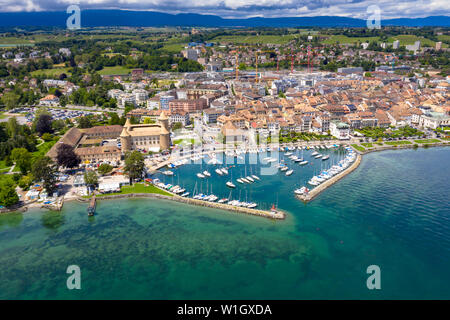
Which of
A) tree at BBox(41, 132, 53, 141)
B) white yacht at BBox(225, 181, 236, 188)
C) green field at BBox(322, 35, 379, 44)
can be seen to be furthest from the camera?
green field at BBox(322, 35, 379, 44)

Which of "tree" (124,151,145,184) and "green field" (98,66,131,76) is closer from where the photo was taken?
"tree" (124,151,145,184)

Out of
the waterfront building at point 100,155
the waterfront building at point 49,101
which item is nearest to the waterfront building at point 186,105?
the waterfront building at point 100,155

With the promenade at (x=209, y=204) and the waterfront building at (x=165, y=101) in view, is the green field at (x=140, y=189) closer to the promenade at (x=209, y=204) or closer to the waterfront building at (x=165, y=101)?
the promenade at (x=209, y=204)

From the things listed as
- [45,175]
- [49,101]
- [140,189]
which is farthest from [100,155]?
[49,101]

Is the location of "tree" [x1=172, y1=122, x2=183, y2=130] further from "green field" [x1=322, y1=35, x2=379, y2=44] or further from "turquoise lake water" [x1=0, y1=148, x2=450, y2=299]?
"green field" [x1=322, y1=35, x2=379, y2=44]

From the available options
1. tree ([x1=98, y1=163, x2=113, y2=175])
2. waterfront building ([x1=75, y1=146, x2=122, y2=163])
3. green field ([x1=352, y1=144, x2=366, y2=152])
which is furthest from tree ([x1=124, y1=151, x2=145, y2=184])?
green field ([x1=352, y1=144, x2=366, y2=152])

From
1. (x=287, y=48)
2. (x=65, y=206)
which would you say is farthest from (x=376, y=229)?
(x=287, y=48)

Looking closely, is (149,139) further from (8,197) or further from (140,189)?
(8,197)

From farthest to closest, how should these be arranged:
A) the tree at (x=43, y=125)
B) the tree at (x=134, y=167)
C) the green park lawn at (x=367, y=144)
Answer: the tree at (x=43, y=125)
the green park lawn at (x=367, y=144)
the tree at (x=134, y=167)
